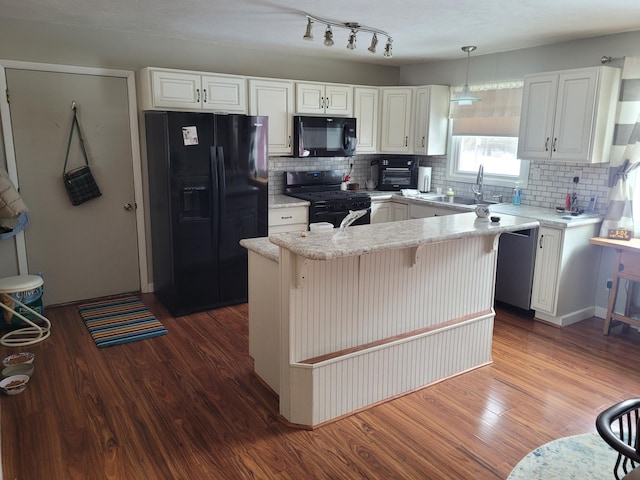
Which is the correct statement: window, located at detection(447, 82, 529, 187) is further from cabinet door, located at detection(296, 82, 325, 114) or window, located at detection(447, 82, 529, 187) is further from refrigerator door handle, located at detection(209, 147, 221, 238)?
refrigerator door handle, located at detection(209, 147, 221, 238)

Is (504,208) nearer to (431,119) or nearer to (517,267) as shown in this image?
(517,267)

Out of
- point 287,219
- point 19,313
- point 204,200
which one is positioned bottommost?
point 19,313

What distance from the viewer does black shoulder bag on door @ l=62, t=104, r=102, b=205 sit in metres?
4.18

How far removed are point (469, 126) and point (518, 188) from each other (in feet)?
2.94

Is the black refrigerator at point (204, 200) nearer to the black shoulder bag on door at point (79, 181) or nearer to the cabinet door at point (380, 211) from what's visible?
the black shoulder bag on door at point (79, 181)

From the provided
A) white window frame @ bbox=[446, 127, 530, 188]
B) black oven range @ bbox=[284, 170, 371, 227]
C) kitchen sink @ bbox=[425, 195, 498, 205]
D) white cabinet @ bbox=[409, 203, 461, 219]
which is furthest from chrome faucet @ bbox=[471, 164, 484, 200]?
black oven range @ bbox=[284, 170, 371, 227]

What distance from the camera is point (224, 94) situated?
442 cm

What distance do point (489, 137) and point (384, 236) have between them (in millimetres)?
3055

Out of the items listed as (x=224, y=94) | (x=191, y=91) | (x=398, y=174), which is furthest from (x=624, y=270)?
(x=191, y=91)

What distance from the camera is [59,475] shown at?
2.21 meters

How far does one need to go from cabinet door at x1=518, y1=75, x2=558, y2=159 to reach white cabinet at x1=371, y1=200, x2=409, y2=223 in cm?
140

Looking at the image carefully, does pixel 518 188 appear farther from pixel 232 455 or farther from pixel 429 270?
pixel 232 455

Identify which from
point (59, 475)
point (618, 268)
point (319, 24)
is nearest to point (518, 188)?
point (618, 268)

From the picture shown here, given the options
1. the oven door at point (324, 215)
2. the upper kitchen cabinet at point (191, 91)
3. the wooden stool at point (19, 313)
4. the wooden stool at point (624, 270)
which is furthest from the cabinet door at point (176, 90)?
the wooden stool at point (624, 270)
